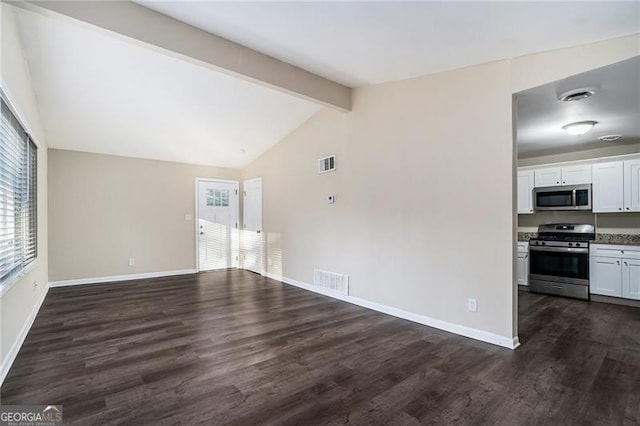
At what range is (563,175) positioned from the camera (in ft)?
17.1

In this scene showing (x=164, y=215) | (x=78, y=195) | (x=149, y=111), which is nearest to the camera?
(x=149, y=111)

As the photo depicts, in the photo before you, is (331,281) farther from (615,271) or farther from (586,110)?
(615,271)

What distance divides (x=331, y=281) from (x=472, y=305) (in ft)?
7.07

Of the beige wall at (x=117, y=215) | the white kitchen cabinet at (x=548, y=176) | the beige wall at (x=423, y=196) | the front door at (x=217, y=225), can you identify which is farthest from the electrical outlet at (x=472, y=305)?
the beige wall at (x=117, y=215)

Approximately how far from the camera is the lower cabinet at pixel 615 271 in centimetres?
434

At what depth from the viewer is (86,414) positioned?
1.95 m

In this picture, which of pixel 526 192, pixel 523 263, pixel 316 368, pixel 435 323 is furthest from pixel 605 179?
pixel 316 368

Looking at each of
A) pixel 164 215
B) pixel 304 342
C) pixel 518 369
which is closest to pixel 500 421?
pixel 518 369

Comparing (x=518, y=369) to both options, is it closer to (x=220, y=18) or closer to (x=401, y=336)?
(x=401, y=336)

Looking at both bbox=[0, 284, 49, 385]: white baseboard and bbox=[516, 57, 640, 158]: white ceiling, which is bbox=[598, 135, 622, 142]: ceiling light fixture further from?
bbox=[0, 284, 49, 385]: white baseboard

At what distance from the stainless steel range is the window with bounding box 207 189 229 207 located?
20.0ft

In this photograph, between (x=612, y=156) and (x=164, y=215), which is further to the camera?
(x=164, y=215)

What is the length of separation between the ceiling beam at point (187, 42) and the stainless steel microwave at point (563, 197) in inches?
163

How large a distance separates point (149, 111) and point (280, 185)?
2455 millimetres
